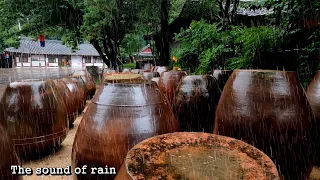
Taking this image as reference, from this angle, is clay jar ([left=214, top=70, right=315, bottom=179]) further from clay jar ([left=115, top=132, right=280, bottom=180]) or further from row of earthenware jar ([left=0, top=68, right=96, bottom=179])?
row of earthenware jar ([left=0, top=68, right=96, bottom=179])

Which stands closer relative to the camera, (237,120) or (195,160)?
(195,160)

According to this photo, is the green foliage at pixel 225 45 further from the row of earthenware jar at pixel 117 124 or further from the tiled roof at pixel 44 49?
the tiled roof at pixel 44 49

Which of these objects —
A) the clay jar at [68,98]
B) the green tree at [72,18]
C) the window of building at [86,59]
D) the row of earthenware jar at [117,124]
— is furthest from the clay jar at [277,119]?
the window of building at [86,59]

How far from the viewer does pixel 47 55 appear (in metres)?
37.0

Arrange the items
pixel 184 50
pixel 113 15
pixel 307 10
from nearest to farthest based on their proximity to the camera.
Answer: pixel 307 10 → pixel 184 50 → pixel 113 15

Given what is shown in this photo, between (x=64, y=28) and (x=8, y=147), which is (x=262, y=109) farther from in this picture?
(x=64, y=28)

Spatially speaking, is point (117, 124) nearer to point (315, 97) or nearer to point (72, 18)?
point (315, 97)

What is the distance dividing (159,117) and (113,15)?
13.9 m

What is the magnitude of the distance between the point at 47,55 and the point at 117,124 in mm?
37939

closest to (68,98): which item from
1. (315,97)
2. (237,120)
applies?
(237,120)

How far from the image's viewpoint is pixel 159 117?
2.72 meters

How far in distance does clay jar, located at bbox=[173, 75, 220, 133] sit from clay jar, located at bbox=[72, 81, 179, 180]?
1.86 meters

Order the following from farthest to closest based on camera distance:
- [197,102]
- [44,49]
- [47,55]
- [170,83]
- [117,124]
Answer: [47,55] < [44,49] < [170,83] < [197,102] < [117,124]

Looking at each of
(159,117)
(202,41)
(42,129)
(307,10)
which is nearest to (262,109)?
(159,117)
